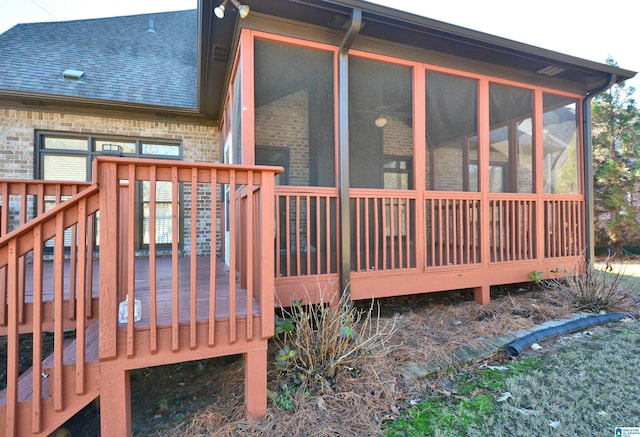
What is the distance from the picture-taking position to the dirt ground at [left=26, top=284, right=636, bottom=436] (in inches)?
77.9

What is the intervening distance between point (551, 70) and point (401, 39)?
7.64 ft

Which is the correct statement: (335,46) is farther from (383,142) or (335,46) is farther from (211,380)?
(211,380)

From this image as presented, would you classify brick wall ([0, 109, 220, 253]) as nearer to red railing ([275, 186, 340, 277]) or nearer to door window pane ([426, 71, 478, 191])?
red railing ([275, 186, 340, 277])

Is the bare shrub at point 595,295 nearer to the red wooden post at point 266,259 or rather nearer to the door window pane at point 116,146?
the red wooden post at point 266,259

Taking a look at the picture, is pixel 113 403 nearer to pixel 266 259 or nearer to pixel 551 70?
pixel 266 259

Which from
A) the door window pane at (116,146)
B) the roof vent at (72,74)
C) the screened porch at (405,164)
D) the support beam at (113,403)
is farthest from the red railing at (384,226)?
the roof vent at (72,74)

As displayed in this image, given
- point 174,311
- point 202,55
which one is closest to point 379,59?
point 202,55

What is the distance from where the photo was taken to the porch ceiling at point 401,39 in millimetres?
2898

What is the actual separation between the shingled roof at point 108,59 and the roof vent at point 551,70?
5.45 meters

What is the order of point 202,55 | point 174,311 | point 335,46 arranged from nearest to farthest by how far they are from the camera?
point 174,311, point 335,46, point 202,55

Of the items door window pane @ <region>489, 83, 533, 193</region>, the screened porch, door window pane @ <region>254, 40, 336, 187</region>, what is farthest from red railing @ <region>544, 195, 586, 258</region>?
door window pane @ <region>254, 40, 336, 187</region>

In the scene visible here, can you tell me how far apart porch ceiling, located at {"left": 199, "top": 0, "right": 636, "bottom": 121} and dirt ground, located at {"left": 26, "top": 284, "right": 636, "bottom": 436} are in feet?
9.68

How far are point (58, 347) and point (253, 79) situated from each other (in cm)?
254

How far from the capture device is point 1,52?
17.7 feet
